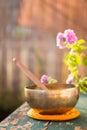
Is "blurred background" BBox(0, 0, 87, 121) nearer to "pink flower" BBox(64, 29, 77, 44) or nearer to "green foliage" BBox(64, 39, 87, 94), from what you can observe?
"green foliage" BBox(64, 39, 87, 94)

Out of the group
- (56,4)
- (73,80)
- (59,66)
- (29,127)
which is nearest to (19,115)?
(29,127)

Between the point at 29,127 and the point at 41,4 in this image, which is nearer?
the point at 29,127

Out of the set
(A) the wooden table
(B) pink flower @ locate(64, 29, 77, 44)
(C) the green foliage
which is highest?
(B) pink flower @ locate(64, 29, 77, 44)

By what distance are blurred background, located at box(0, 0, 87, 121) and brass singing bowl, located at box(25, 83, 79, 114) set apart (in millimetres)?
2095

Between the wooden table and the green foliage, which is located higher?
the green foliage

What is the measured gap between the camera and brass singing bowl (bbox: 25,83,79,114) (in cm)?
99

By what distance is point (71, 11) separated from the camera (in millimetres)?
3156

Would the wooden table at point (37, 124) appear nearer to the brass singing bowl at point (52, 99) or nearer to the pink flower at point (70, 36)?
the brass singing bowl at point (52, 99)

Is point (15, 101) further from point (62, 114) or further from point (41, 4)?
point (62, 114)

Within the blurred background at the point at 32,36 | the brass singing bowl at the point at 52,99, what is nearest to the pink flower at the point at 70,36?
the brass singing bowl at the point at 52,99

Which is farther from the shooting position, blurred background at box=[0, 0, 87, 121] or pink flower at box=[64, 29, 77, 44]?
Result: blurred background at box=[0, 0, 87, 121]

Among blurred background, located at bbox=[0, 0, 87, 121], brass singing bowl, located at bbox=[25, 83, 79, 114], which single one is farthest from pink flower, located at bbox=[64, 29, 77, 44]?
blurred background, located at bbox=[0, 0, 87, 121]

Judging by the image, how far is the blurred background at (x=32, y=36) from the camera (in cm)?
315

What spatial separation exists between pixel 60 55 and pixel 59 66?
145 millimetres
